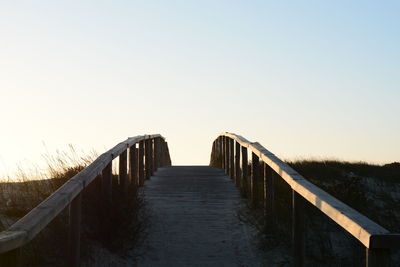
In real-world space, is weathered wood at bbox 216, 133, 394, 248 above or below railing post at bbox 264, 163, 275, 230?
above

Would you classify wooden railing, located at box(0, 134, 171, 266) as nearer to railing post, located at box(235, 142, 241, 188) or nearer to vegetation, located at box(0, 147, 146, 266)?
vegetation, located at box(0, 147, 146, 266)

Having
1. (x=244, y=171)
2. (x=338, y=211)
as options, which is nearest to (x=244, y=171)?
(x=244, y=171)

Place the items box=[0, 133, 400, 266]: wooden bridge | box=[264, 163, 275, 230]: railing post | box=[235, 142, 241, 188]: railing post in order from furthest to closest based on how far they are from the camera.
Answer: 1. box=[235, 142, 241, 188]: railing post
2. box=[264, 163, 275, 230]: railing post
3. box=[0, 133, 400, 266]: wooden bridge

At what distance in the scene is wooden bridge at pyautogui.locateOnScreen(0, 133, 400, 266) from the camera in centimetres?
411

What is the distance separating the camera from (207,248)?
8.16 meters

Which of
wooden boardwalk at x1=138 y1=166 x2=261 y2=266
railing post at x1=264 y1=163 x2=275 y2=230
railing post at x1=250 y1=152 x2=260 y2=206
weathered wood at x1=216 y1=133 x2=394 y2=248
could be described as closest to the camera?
weathered wood at x1=216 y1=133 x2=394 y2=248

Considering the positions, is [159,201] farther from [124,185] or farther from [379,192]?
[379,192]

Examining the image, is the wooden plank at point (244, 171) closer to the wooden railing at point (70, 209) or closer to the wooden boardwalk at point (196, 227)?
the wooden boardwalk at point (196, 227)

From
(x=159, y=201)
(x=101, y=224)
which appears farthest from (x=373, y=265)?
(x=159, y=201)

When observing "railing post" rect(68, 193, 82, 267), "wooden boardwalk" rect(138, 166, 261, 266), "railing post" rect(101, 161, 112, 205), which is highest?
"railing post" rect(101, 161, 112, 205)

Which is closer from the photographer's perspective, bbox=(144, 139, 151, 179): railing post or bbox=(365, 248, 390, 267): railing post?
bbox=(365, 248, 390, 267): railing post

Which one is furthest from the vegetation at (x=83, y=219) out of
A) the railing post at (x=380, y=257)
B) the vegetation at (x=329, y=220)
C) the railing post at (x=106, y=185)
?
the railing post at (x=380, y=257)

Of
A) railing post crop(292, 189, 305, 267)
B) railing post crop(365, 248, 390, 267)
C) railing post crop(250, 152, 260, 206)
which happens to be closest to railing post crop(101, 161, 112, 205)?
railing post crop(292, 189, 305, 267)

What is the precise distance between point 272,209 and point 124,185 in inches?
81.5
